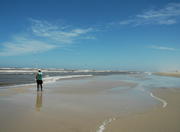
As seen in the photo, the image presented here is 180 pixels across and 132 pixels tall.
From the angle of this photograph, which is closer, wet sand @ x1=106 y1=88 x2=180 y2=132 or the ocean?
wet sand @ x1=106 y1=88 x2=180 y2=132

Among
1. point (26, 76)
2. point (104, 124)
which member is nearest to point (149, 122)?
point (104, 124)

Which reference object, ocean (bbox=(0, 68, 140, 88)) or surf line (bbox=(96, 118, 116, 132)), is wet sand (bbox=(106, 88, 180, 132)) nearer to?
surf line (bbox=(96, 118, 116, 132))

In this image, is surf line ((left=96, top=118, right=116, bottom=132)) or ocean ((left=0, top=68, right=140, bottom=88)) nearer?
surf line ((left=96, top=118, right=116, bottom=132))

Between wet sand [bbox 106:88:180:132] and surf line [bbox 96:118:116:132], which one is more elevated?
surf line [bbox 96:118:116:132]

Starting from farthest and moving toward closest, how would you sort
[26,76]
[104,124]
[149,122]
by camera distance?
1. [26,76]
2. [149,122]
3. [104,124]

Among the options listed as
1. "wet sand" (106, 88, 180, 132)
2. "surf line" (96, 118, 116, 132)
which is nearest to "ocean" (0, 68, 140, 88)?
"surf line" (96, 118, 116, 132)

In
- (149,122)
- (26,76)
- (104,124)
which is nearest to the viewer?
(104,124)

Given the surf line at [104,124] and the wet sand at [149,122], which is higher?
the surf line at [104,124]

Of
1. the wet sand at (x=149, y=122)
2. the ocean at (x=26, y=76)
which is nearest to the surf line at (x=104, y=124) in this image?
the wet sand at (x=149, y=122)

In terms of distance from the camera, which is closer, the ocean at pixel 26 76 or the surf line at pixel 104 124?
the surf line at pixel 104 124

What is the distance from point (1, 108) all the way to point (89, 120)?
4565 mm

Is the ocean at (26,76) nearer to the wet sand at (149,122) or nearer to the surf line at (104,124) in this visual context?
the surf line at (104,124)

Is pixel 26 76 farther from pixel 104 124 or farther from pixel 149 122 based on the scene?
pixel 149 122

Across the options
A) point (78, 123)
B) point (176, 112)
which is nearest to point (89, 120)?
point (78, 123)
